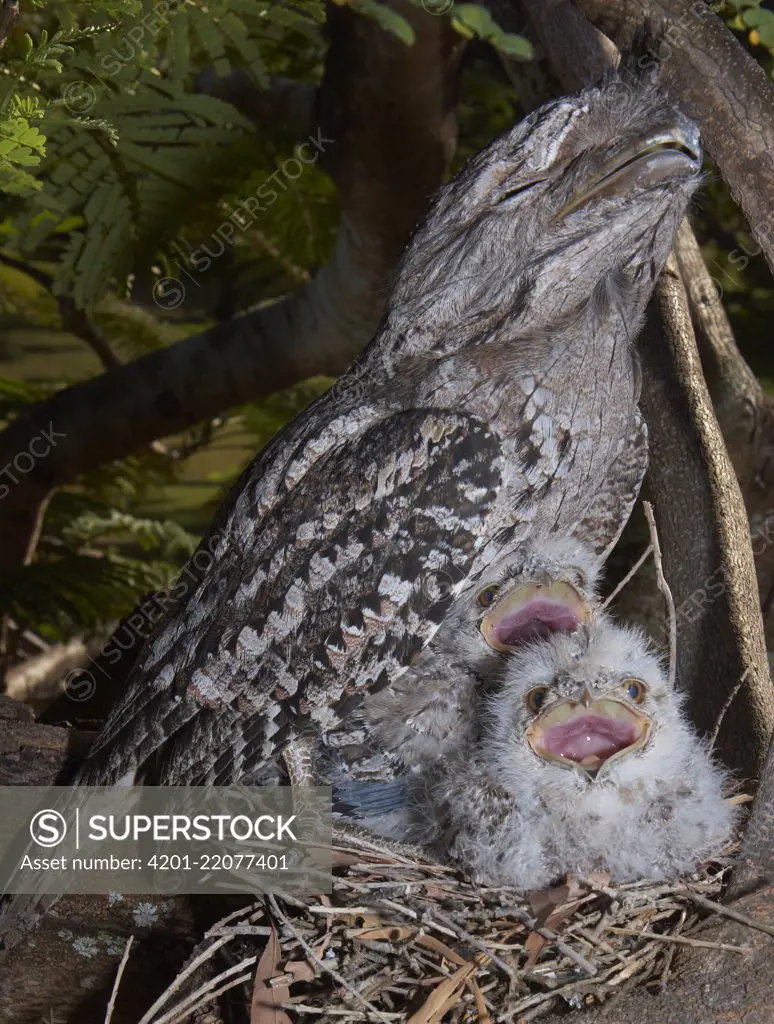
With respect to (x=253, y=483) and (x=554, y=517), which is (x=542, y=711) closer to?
(x=554, y=517)

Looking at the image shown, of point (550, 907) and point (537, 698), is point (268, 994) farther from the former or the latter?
point (537, 698)

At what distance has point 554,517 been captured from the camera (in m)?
2.43

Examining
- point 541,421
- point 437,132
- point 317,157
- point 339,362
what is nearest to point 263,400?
point 339,362

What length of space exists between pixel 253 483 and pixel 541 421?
68 centimetres

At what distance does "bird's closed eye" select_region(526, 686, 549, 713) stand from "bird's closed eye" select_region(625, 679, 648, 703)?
0.17 metres

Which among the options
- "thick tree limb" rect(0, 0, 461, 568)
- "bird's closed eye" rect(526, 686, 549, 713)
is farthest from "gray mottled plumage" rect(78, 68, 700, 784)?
"thick tree limb" rect(0, 0, 461, 568)

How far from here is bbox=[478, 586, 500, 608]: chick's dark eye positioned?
250 cm

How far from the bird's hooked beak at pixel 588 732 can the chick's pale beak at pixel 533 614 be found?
251 millimetres

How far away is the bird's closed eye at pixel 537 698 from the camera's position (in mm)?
2166

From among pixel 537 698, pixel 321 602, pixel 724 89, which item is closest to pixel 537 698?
pixel 537 698

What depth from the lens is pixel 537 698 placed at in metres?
2.17

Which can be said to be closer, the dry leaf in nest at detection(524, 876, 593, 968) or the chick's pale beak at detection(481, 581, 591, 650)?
the dry leaf in nest at detection(524, 876, 593, 968)

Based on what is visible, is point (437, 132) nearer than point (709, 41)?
No

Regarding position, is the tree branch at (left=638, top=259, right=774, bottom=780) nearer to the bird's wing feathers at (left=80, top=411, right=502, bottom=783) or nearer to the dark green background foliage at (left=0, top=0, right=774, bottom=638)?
the dark green background foliage at (left=0, top=0, right=774, bottom=638)
